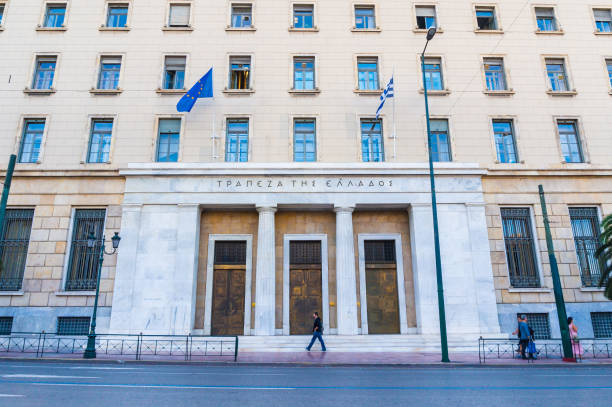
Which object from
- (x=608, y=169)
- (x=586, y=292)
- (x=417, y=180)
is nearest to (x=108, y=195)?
(x=417, y=180)

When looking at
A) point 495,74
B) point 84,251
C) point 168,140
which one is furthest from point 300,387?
point 495,74

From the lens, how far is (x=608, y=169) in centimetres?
2011

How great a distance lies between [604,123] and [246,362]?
22.2m

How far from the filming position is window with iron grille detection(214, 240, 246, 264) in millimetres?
20156

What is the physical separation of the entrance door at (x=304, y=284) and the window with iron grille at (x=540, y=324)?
9.93 m

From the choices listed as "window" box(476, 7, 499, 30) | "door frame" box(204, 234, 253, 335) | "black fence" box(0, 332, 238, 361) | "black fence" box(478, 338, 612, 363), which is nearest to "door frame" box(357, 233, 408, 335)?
"black fence" box(478, 338, 612, 363)

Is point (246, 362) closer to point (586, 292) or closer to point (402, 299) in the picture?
point (402, 299)

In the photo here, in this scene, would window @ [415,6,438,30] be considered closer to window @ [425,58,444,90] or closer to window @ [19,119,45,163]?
window @ [425,58,444,90]

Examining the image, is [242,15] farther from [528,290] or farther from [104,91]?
[528,290]

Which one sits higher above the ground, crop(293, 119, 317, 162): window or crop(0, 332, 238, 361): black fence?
crop(293, 119, 317, 162): window

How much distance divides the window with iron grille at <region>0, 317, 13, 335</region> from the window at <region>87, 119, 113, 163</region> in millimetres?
8418

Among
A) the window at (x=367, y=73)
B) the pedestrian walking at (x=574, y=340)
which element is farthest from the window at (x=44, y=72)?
the pedestrian walking at (x=574, y=340)

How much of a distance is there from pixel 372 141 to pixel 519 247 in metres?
9.24

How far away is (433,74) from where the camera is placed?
22.0 metres
